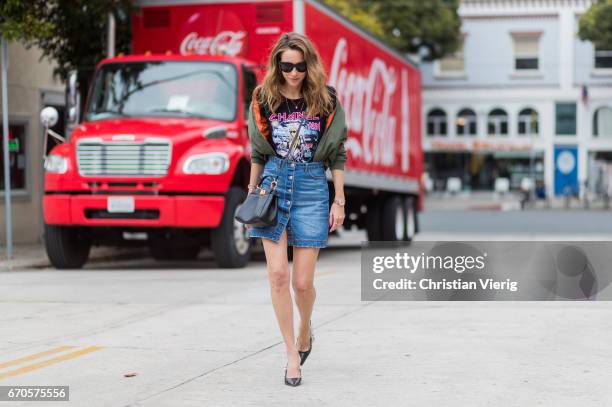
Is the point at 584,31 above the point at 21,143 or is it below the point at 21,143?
above

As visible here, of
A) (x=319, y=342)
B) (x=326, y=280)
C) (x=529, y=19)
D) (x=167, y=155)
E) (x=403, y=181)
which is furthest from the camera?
(x=529, y=19)

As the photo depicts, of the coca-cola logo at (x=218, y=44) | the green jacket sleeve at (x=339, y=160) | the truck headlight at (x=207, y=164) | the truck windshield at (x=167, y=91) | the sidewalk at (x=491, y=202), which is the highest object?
the coca-cola logo at (x=218, y=44)

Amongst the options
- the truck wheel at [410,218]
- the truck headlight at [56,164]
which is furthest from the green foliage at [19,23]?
the truck wheel at [410,218]

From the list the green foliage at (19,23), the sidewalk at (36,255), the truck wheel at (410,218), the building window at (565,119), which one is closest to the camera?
the sidewalk at (36,255)

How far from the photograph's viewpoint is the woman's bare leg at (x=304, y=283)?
20.7 feet

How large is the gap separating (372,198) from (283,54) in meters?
13.9

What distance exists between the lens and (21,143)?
19828 mm

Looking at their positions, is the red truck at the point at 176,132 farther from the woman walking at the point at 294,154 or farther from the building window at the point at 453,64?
the building window at the point at 453,64

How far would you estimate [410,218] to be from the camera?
21516 mm

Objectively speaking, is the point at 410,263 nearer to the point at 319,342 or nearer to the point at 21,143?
the point at 319,342

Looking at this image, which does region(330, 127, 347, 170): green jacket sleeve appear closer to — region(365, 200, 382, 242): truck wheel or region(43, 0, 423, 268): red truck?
region(43, 0, 423, 268): red truck

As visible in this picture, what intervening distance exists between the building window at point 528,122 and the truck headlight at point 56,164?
4701 centimetres

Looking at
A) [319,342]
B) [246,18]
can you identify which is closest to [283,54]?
[319,342]

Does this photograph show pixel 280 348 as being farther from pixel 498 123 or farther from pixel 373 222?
pixel 498 123
